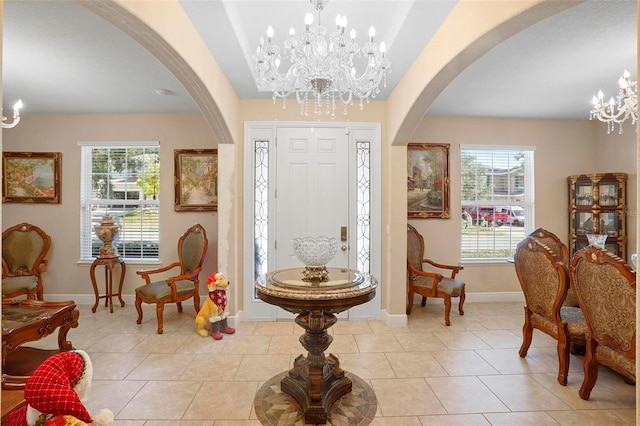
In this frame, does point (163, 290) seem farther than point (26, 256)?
No

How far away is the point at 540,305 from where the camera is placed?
3.03 metres

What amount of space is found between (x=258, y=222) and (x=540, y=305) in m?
3.08

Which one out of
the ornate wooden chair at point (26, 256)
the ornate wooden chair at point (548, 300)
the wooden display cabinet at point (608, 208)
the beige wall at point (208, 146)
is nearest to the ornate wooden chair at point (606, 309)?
the ornate wooden chair at point (548, 300)

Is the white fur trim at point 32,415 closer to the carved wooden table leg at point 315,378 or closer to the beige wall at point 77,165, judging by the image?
the carved wooden table leg at point 315,378

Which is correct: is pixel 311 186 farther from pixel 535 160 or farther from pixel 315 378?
pixel 535 160

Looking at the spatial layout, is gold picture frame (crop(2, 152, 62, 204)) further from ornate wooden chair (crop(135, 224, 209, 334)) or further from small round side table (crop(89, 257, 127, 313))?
ornate wooden chair (crop(135, 224, 209, 334))

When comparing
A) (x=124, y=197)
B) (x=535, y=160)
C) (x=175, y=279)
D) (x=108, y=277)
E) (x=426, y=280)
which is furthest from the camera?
(x=535, y=160)

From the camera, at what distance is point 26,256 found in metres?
4.55

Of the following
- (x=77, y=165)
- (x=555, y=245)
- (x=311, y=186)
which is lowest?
(x=555, y=245)

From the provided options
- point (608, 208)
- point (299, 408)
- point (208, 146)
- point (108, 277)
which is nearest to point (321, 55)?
point (299, 408)

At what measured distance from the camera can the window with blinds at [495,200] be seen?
16.7 ft

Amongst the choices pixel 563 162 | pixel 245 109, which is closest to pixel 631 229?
pixel 563 162

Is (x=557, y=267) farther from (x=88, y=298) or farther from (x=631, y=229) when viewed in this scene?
(x=88, y=298)

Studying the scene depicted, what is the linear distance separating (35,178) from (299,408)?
499 cm
